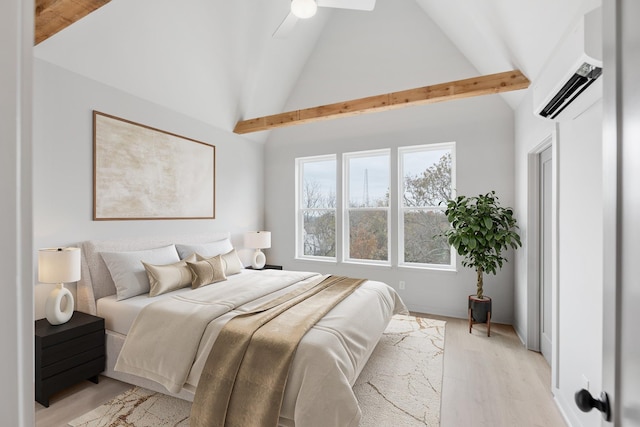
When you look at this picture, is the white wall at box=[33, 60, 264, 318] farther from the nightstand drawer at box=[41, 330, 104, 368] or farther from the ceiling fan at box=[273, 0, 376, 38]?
the ceiling fan at box=[273, 0, 376, 38]

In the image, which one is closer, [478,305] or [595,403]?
[595,403]

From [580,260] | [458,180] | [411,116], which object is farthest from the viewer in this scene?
[411,116]

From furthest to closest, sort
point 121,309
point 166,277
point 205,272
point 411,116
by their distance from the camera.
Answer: point 411,116 → point 205,272 → point 166,277 → point 121,309

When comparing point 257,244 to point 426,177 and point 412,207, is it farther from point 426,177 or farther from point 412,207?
point 426,177

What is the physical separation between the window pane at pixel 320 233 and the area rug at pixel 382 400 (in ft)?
7.15

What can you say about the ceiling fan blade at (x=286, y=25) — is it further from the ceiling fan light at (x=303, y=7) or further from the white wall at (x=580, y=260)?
the white wall at (x=580, y=260)

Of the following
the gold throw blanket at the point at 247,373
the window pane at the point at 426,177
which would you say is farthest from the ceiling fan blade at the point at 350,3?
the gold throw blanket at the point at 247,373

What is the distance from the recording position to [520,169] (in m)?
3.61

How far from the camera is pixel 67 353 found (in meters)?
2.35

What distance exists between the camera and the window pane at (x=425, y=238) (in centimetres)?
434

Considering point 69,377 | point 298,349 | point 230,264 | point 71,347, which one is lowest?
point 69,377

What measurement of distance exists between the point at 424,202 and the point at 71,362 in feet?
13.6

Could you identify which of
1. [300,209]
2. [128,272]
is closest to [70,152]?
[128,272]

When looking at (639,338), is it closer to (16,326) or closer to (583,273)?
(16,326)
